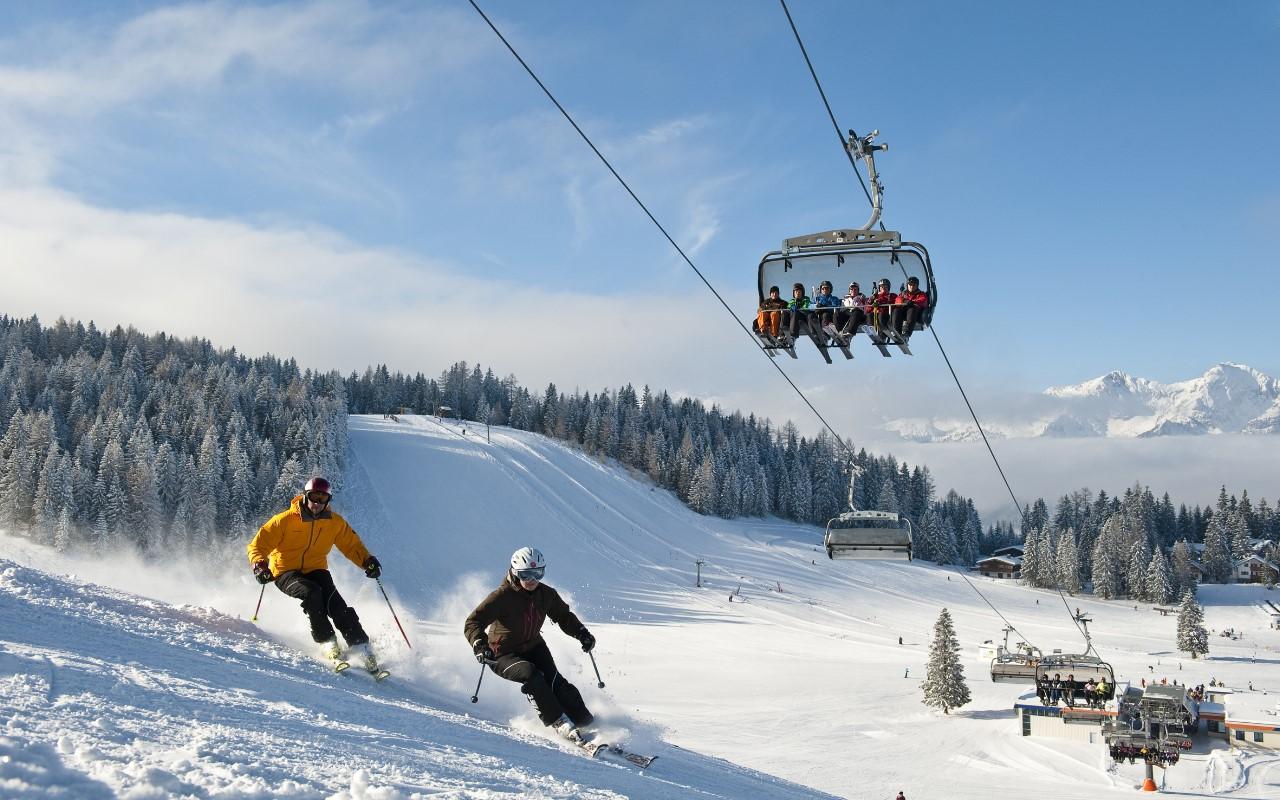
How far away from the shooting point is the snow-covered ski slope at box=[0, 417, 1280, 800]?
5.68m

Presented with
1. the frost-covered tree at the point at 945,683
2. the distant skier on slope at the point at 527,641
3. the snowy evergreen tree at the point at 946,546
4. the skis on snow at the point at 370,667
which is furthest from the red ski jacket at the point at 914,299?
the snowy evergreen tree at the point at 946,546

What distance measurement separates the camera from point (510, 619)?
28.9 feet

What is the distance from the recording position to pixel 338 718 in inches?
275

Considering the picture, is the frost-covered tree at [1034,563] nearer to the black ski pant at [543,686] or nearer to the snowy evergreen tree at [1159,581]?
the snowy evergreen tree at [1159,581]

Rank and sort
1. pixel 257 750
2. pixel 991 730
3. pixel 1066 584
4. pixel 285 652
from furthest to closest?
pixel 1066 584
pixel 991 730
pixel 285 652
pixel 257 750

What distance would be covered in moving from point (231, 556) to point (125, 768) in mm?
63027

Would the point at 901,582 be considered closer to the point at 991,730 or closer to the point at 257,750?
the point at 991,730

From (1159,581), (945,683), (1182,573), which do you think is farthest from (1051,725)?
(1182,573)

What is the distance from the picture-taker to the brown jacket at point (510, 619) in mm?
8703

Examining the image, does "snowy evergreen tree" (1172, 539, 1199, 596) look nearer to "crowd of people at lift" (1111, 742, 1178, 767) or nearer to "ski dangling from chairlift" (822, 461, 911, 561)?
"crowd of people at lift" (1111, 742, 1178, 767)

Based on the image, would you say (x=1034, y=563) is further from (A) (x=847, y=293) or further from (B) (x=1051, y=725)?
(A) (x=847, y=293)

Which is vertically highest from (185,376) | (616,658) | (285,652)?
(185,376)

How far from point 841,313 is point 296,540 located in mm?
8379

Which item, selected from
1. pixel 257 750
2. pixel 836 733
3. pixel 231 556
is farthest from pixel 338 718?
pixel 231 556
